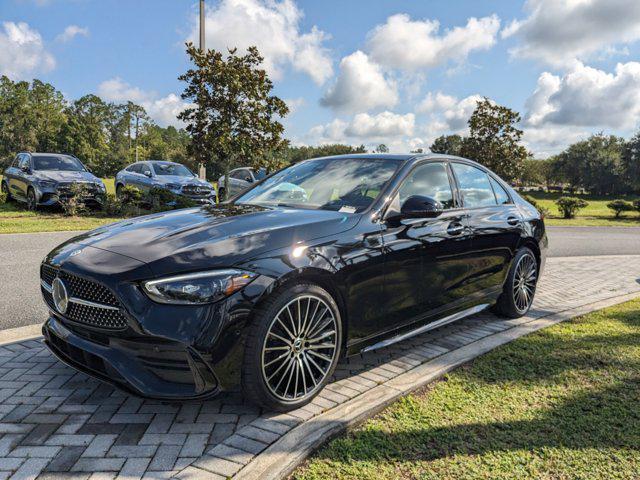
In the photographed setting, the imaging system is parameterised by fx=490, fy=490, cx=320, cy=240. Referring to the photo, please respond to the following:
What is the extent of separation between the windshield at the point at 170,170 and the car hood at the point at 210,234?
46.0ft

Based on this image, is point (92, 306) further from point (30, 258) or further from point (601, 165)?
point (601, 165)

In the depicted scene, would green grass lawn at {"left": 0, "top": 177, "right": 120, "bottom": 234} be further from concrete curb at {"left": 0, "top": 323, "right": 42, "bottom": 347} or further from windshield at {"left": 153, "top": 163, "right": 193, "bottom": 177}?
concrete curb at {"left": 0, "top": 323, "right": 42, "bottom": 347}

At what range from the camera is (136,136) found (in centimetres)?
10581

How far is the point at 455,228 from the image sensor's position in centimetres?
417

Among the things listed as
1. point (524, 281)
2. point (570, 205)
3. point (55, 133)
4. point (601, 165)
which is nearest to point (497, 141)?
point (570, 205)

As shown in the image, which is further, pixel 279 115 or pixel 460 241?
pixel 279 115

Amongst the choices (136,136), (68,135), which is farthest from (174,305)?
(136,136)

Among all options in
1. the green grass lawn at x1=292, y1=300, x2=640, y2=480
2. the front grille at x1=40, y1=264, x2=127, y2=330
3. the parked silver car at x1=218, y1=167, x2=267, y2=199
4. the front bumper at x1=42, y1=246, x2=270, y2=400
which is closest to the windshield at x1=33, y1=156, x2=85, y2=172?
the parked silver car at x1=218, y1=167, x2=267, y2=199

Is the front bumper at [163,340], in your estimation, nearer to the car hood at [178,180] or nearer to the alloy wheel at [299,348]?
the alloy wheel at [299,348]

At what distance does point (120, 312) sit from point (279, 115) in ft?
46.6

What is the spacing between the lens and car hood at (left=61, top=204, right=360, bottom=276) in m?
2.74

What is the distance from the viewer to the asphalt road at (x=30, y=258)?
5043mm

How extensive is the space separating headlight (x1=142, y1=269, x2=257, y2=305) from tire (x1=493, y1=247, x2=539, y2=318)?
A: 3415 millimetres

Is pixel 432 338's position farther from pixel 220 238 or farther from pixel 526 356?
pixel 220 238
